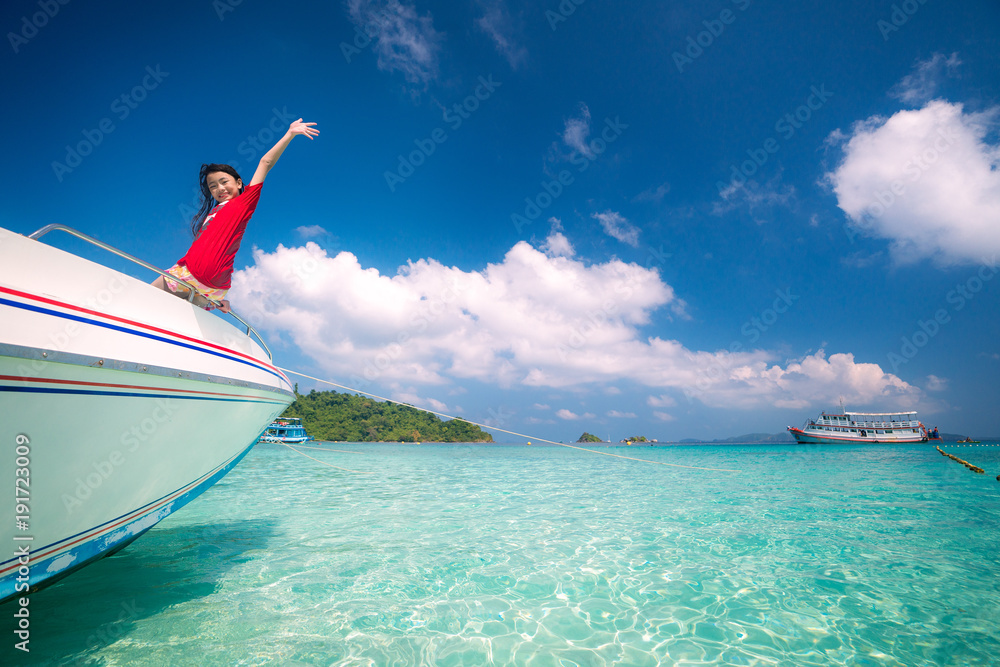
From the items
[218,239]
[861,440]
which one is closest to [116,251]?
[218,239]

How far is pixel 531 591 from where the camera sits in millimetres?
3857

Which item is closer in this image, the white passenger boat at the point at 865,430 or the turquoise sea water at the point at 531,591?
the turquoise sea water at the point at 531,591

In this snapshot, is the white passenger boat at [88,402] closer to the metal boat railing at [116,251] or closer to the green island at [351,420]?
the metal boat railing at [116,251]

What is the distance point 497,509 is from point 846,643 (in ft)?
18.2

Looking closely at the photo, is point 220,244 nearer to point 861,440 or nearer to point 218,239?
point 218,239

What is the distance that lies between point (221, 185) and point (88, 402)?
2.51m

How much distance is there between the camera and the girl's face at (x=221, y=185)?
377 cm

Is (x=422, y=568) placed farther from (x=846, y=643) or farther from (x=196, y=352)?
(x=846, y=643)

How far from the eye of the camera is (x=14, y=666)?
8.15ft

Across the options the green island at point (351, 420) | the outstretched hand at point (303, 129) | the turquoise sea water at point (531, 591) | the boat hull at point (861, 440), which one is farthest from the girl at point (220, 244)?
the boat hull at point (861, 440)

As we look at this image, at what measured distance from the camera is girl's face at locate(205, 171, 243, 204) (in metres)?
3.77

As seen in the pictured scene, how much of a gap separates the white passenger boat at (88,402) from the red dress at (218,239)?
0.39m

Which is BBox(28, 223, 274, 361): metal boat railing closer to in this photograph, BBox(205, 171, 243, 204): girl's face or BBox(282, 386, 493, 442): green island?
BBox(205, 171, 243, 204): girl's face

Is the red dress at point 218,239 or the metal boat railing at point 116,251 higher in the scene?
the red dress at point 218,239
